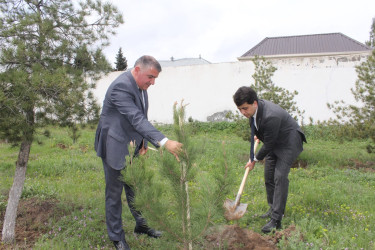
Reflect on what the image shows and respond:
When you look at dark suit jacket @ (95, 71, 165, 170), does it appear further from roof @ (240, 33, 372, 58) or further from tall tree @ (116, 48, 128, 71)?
tall tree @ (116, 48, 128, 71)

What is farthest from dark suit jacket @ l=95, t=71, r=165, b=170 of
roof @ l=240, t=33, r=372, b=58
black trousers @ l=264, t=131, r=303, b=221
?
roof @ l=240, t=33, r=372, b=58

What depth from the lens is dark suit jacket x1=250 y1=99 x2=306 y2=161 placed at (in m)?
3.45

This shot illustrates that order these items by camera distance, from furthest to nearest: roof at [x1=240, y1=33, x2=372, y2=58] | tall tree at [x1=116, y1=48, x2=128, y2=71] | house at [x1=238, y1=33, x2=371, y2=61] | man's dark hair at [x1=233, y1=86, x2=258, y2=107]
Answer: tall tree at [x1=116, y1=48, x2=128, y2=71], roof at [x1=240, y1=33, x2=372, y2=58], house at [x1=238, y1=33, x2=371, y2=61], man's dark hair at [x1=233, y1=86, x2=258, y2=107]

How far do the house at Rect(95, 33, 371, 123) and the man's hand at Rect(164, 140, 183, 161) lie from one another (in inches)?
420

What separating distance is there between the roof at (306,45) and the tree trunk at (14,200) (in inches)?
703

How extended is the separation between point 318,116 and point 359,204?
869cm

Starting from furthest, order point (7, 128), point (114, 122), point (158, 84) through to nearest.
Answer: point (158, 84), point (114, 122), point (7, 128)

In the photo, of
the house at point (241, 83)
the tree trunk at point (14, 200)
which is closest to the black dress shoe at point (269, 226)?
the tree trunk at point (14, 200)

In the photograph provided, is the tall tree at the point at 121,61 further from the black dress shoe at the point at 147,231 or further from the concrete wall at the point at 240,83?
the black dress shoe at the point at 147,231

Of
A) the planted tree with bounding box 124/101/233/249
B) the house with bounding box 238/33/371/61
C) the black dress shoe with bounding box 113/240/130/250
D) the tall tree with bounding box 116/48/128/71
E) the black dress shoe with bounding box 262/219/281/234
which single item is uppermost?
the tall tree with bounding box 116/48/128/71

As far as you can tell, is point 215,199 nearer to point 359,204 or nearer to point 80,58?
point 80,58

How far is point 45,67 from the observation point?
10.4 feet

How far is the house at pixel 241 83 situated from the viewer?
12.0 m

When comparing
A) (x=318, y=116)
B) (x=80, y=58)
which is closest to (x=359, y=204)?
(x=80, y=58)
